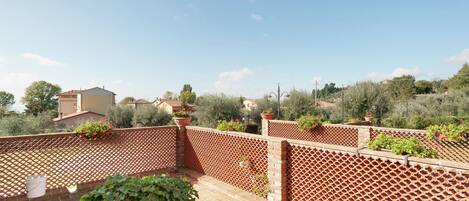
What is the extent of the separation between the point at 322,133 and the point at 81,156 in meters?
6.37

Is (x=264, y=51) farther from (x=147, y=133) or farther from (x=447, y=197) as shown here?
(x=447, y=197)

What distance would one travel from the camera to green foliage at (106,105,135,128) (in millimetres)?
18766

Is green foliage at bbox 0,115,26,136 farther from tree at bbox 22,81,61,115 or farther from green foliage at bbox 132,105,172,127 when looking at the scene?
tree at bbox 22,81,61,115

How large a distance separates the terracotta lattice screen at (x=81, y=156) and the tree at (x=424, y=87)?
39.6 metres

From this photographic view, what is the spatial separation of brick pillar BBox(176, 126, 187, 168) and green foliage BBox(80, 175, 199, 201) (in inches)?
172

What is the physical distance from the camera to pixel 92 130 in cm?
556

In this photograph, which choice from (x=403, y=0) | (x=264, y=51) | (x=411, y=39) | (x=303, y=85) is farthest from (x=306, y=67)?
(x=403, y=0)

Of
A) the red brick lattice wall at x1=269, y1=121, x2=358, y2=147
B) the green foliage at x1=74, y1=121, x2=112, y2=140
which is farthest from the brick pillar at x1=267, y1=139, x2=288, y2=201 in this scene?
the red brick lattice wall at x1=269, y1=121, x2=358, y2=147

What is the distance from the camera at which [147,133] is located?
21.1 feet

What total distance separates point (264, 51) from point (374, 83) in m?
7.74

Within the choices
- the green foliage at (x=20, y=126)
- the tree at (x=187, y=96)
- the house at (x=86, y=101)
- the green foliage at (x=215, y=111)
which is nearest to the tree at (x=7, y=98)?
the house at (x=86, y=101)


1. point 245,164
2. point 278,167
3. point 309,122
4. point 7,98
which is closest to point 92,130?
point 245,164

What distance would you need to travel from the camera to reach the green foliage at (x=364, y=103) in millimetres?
16078

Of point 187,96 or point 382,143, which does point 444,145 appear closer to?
point 382,143
